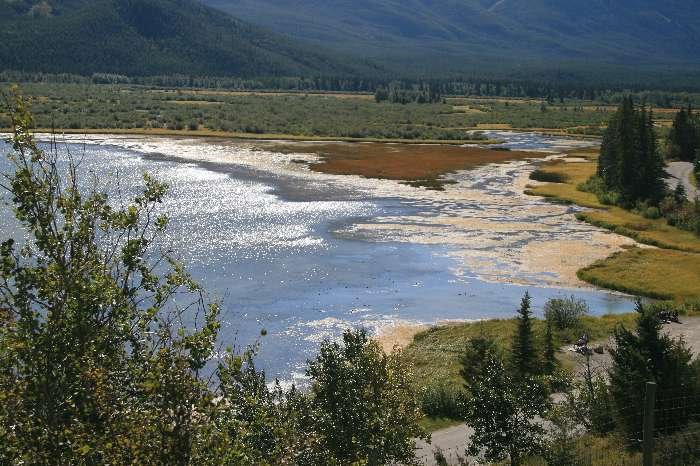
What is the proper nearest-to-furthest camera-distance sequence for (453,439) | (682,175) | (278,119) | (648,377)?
(648,377), (453,439), (682,175), (278,119)

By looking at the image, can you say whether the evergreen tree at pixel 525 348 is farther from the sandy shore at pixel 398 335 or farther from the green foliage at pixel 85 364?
the green foliage at pixel 85 364

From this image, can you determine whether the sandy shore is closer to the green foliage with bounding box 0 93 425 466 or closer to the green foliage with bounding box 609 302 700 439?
the green foliage with bounding box 609 302 700 439

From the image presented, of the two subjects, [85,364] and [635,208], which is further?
[635,208]

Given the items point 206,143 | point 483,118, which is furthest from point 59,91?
point 483,118

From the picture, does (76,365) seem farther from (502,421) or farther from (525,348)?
(525,348)

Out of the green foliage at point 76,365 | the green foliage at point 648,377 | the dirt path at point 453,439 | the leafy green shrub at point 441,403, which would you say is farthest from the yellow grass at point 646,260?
the green foliage at point 76,365

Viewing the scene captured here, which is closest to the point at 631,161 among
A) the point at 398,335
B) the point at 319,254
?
the point at 319,254

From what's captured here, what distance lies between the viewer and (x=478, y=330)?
41.4 m

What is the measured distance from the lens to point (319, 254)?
56.3 meters

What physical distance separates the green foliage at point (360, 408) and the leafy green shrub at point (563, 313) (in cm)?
2107

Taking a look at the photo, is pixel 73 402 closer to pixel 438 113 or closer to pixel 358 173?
pixel 358 173

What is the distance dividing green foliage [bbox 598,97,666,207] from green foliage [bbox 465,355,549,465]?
58.4m

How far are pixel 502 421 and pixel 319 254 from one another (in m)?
33.8

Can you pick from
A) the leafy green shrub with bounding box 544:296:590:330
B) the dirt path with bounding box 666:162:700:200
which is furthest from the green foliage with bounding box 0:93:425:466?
the dirt path with bounding box 666:162:700:200
